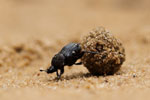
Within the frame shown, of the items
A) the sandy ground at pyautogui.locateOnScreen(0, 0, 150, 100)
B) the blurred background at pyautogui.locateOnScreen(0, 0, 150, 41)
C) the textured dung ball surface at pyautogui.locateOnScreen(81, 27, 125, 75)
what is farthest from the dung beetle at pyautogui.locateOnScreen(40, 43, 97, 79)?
the blurred background at pyautogui.locateOnScreen(0, 0, 150, 41)

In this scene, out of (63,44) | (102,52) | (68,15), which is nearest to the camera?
(102,52)

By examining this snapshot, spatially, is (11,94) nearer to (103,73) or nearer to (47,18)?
(103,73)

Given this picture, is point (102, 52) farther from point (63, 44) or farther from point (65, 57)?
point (63, 44)

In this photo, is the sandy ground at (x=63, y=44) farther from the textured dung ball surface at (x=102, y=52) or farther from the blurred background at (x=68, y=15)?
the textured dung ball surface at (x=102, y=52)

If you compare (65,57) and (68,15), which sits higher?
(68,15)

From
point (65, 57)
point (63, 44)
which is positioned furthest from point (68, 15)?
point (65, 57)

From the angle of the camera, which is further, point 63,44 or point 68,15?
point 68,15

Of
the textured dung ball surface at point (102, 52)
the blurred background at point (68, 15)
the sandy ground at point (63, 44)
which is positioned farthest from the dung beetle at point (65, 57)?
the blurred background at point (68, 15)
